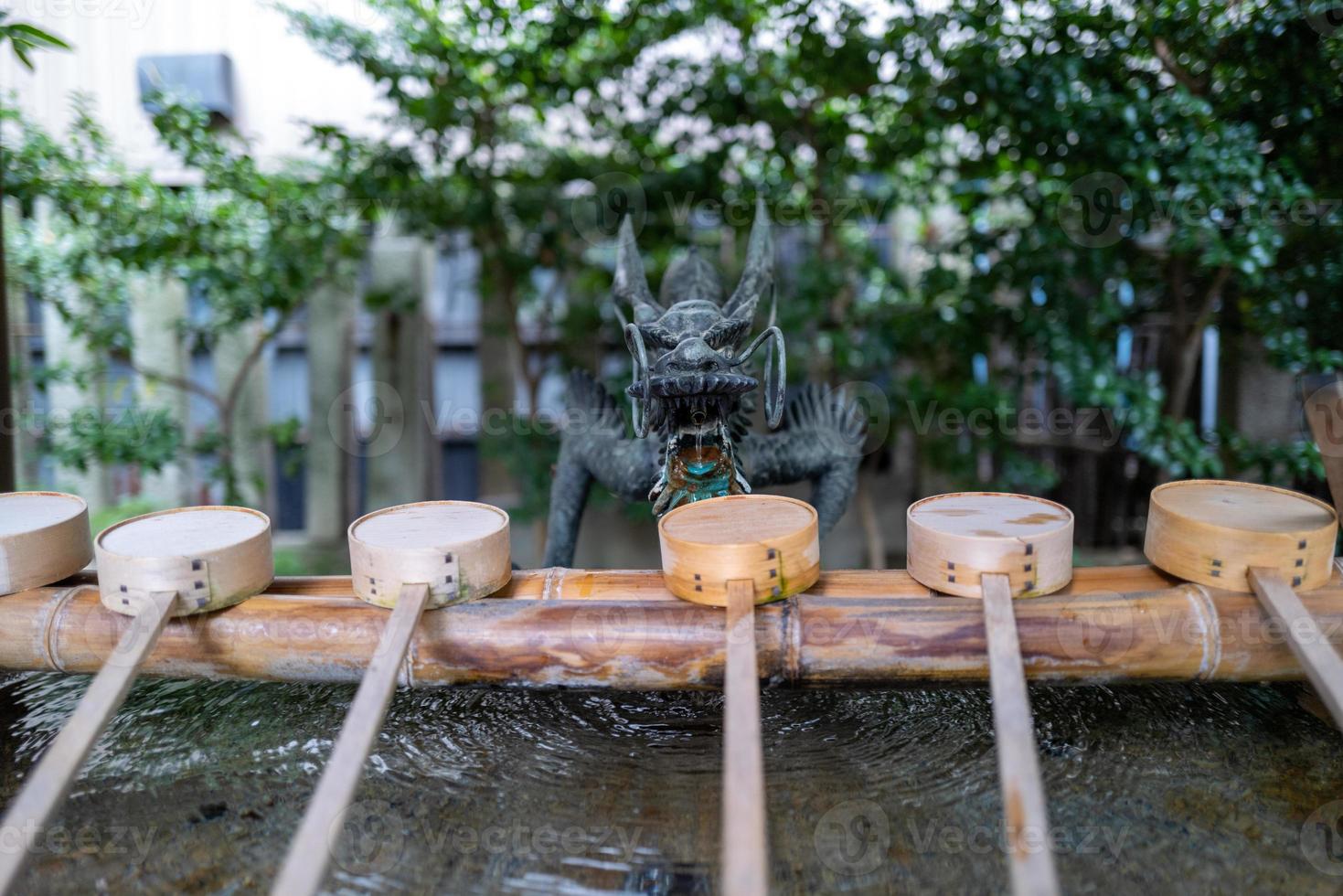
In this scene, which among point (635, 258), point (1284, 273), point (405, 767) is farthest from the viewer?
point (1284, 273)

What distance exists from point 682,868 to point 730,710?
39cm

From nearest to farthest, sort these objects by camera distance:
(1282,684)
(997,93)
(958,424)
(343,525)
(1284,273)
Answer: (1282,684) → (997,93) → (1284,273) → (958,424) → (343,525)

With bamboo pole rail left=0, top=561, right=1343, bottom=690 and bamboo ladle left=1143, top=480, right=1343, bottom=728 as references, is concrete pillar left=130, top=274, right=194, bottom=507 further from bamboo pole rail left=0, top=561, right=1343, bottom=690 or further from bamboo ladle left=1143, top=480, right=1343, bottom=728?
bamboo ladle left=1143, top=480, right=1343, bottom=728

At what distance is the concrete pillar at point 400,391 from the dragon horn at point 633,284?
329 cm

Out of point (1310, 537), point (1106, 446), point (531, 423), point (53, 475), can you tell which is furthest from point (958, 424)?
point (53, 475)

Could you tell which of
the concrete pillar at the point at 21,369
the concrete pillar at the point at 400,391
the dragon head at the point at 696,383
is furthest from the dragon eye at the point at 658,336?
the concrete pillar at the point at 21,369

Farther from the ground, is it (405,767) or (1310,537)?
(1310,537)

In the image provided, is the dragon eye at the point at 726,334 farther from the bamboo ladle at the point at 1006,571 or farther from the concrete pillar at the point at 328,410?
the concrete pillar at the point at 328,410

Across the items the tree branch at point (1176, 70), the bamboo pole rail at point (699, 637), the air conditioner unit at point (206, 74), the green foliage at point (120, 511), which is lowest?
the green foliage at point (120, 511)

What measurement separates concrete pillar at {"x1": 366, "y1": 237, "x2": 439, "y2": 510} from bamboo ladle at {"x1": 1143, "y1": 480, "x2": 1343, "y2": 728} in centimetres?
494

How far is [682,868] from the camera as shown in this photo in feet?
5.07

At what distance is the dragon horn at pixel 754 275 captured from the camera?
8.16 feet

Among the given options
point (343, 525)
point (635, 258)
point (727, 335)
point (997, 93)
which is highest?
point (997, 93)

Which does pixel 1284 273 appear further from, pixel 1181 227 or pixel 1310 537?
pixel 1310 537
